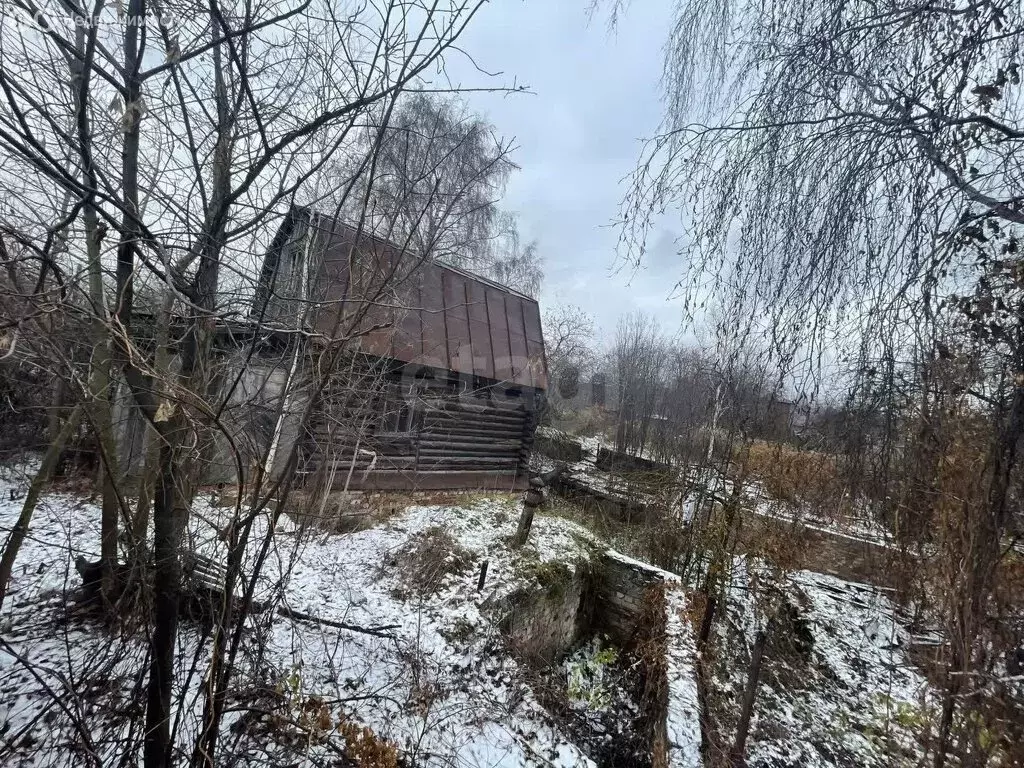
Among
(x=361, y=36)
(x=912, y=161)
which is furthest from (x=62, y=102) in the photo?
(x=912, y=161)

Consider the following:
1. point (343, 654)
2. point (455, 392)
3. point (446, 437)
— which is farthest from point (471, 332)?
point (343, 654)

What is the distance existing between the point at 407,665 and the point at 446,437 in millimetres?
5007

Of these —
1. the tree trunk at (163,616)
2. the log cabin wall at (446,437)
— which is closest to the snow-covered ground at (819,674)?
the tree trunk at (163,616)

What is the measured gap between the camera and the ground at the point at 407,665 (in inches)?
Result: 79.5

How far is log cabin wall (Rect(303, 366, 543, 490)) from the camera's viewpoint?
6871 mm

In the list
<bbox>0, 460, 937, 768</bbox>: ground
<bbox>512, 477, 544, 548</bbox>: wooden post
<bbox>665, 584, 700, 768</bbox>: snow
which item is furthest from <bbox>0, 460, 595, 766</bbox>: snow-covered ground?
<bbox>665, 584, 700, 768</bbox>: snow

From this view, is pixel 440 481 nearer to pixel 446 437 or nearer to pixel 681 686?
pixel 446 437

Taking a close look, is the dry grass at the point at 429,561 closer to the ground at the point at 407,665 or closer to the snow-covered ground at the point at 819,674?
the ground at the point at 407,665

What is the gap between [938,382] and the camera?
230cm

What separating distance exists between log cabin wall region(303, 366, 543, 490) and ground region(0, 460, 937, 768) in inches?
46.1

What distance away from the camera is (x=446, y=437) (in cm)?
831

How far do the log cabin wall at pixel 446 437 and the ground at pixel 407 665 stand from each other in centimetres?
117

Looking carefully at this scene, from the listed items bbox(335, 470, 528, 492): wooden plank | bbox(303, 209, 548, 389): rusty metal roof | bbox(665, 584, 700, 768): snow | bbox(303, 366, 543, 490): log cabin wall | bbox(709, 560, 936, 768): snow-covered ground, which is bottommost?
bbox(709, 560, 936, 768): snow-covered ground

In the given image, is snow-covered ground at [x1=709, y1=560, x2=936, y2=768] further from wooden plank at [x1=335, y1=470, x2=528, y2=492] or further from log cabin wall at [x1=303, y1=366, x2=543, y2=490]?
log cabin wall at [x1=303, y1=366, x2=543, y2=490]
